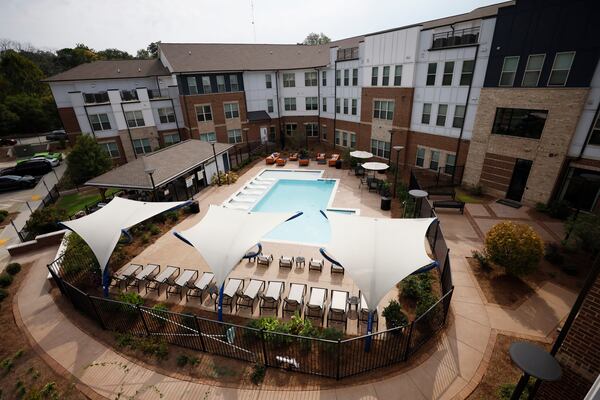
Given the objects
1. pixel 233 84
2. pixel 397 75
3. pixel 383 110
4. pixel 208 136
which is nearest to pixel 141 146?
pixel 208 136

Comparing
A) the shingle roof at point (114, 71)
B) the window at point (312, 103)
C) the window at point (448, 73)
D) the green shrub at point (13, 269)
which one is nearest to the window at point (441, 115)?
the window at point (448, 73)

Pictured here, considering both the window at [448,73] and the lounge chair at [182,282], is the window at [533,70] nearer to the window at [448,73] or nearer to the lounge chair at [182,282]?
the window at [448,73]

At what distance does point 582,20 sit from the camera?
1466 cm

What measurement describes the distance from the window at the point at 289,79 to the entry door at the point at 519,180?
2682 cm

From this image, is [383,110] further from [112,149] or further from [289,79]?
[112,149]

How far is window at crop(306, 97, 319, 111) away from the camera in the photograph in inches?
1423

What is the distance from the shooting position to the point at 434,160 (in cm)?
2442

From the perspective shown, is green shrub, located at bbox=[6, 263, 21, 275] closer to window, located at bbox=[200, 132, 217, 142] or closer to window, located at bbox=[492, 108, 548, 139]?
window, located at bbox=[200, 132, 217, 142]

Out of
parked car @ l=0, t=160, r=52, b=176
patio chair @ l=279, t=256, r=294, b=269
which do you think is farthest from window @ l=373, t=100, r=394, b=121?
parked car @ l=0, t=160, r=52, b=176

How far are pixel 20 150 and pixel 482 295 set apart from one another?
5843 cm

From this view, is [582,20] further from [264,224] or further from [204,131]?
[204,131]

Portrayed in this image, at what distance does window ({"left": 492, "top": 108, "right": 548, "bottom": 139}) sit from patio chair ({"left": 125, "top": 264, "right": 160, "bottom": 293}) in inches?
910

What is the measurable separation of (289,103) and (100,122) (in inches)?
882

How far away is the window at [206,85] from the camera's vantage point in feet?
103
